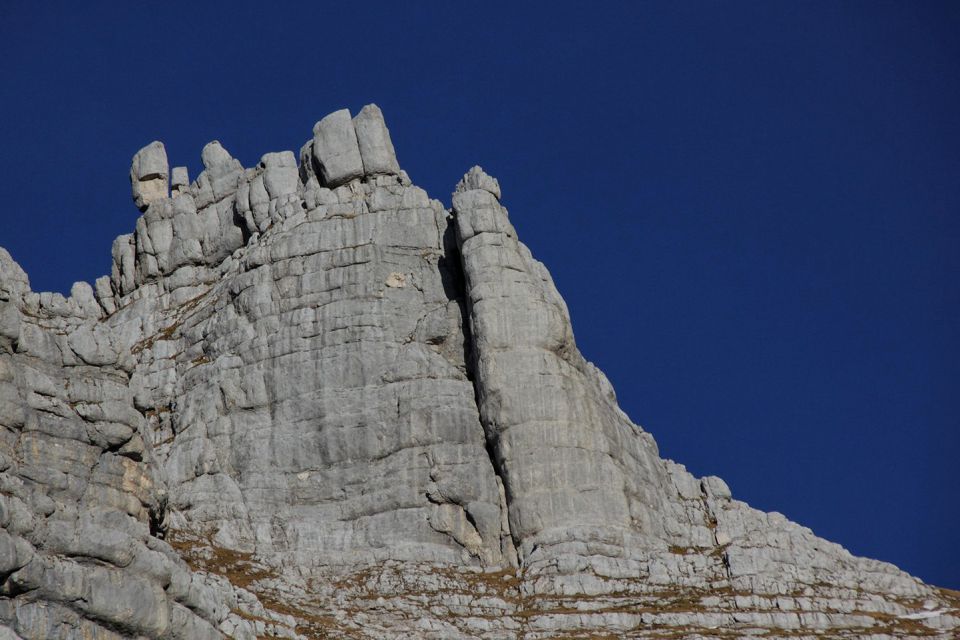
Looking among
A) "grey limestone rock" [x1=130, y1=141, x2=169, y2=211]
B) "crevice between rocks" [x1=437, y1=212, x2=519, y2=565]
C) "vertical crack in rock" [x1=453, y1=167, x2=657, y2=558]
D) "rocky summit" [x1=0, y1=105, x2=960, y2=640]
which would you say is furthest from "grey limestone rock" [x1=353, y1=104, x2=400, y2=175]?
"grey limestone rock" [x1=130, y1=141, x2=169, y2=211]

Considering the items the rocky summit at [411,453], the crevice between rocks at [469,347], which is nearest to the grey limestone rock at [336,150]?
the rocky summit at [411,453]

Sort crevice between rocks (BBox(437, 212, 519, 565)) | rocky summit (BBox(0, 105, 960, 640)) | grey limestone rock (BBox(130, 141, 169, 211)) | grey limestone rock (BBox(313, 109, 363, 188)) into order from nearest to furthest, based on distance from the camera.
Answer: rocky summit (BBox(0, 105, 960, 640)), crevice between rocks (BBox(437, 212, 519, 565)), grey limestone rock (BBox(313, 109, 363, 188)), grey limestone rock (BBox(130, 141, 169, 211))

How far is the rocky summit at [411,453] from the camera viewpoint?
326 ft

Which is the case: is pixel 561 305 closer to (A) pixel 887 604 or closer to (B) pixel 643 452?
(B) pixel 643 452

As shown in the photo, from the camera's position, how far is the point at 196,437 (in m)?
116

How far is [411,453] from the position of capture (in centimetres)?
11206

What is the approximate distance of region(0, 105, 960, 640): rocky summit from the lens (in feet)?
326

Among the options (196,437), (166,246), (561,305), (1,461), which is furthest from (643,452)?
(1,461)

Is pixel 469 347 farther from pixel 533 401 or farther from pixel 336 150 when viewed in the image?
pixel 336 150

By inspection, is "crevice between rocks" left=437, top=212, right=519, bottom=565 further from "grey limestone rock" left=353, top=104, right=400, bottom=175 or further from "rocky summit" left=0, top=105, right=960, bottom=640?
"grey limestone rock" left=353, top=104, right=400, bottom=175

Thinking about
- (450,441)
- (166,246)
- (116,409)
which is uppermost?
(166,246)

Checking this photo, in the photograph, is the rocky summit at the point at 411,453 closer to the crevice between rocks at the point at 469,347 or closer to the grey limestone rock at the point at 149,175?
the crevice between rocks at the point at 469,347

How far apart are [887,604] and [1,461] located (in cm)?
5793

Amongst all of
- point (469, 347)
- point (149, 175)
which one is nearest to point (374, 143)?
point (469, 347)
